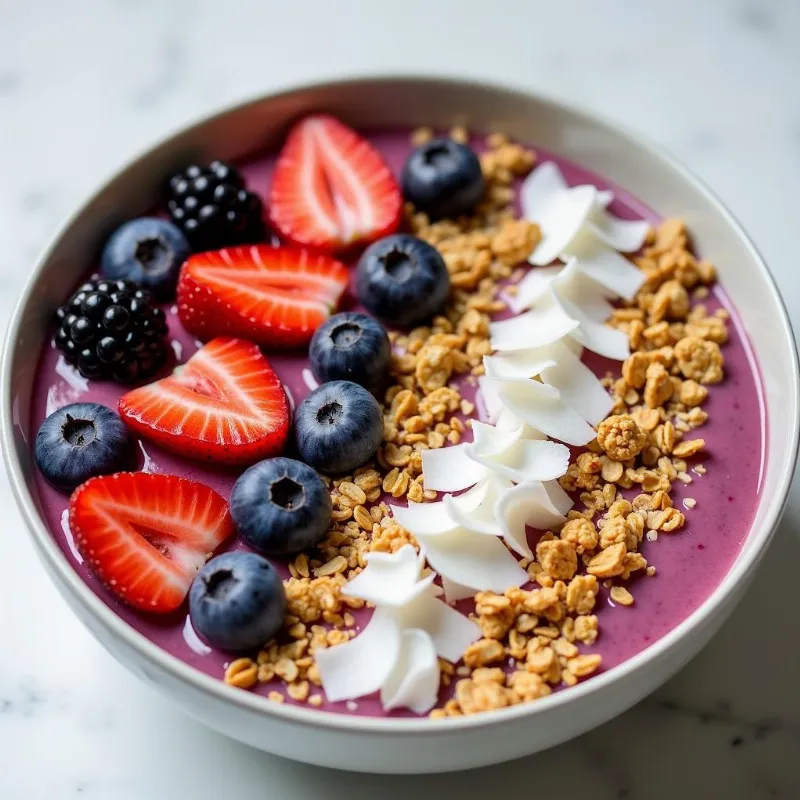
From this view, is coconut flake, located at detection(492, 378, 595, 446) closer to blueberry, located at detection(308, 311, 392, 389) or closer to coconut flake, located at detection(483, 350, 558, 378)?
coconut flake, located at detection(483, 350, 558, 378)

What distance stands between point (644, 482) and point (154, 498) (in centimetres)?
75

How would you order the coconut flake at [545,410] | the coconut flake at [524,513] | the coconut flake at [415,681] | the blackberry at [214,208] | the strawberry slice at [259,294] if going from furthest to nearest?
the blackberry at [214,208] < the strawberry slice at [259,294] < the coconut flake at [545,410] < the coconut flake at [524,513] < the coconut flake at [415,681]

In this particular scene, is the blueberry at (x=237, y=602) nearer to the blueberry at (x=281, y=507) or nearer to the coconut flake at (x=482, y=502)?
the blueberry at (x=281, y=507)

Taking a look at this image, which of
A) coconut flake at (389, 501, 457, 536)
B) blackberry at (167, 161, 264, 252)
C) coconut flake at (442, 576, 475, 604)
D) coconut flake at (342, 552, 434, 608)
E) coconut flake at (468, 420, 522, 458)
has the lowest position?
coconut flake at (442, 576, 475, 604)

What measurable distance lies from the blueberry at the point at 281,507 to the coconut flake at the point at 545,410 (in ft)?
1.13

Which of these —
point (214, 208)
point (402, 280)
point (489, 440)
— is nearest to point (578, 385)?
point (489, 440)

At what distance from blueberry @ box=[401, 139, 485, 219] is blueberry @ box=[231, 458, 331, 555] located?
66cm

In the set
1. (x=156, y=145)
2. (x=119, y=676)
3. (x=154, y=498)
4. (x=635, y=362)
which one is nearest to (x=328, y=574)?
(x=154, y=498)

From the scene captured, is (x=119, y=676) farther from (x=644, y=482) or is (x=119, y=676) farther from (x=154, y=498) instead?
(x=644, y=482)

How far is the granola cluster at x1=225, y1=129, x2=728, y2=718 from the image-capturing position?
5.26 ft

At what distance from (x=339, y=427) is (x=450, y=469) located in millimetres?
185

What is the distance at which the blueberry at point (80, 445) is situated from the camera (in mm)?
1739

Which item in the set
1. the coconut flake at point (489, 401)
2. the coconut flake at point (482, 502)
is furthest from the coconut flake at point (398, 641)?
the coconut flake at point (489, 401)

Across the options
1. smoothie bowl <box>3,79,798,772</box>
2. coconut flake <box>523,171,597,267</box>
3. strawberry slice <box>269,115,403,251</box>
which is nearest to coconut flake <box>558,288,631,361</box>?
smoothie bowl <box>3,79,798,772</box>
